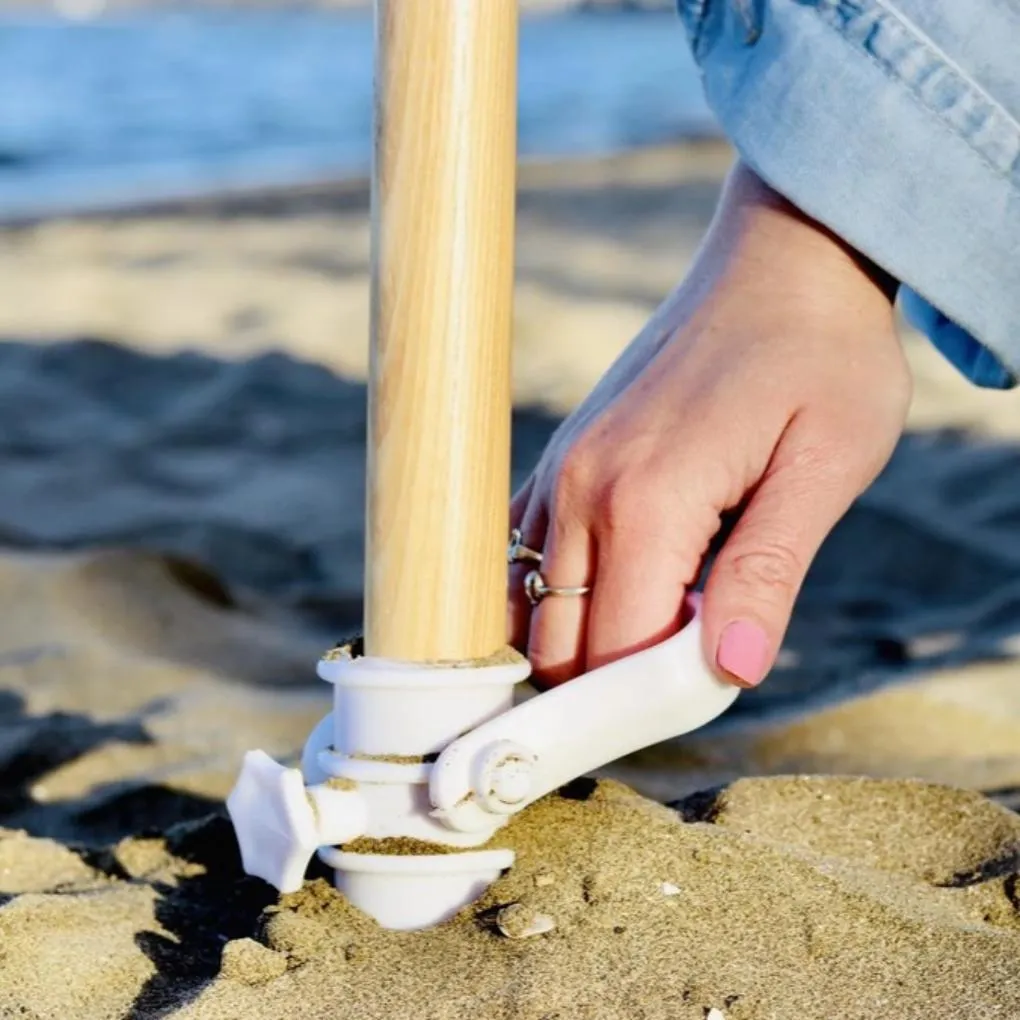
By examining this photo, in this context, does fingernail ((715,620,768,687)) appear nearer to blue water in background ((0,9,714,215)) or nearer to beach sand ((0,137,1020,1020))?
beach sand ((0,137,1020,1020))

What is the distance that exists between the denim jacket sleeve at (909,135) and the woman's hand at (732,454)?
7 cm

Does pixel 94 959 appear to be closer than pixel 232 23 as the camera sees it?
Yes

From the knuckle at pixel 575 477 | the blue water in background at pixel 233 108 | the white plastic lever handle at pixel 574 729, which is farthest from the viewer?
the blue water in background at pixel 233 108

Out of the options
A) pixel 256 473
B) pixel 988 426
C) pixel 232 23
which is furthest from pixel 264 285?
pixel 232 23

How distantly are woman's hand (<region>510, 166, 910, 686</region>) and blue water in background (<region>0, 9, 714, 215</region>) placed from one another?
338 cm

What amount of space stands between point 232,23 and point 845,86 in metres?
35.4

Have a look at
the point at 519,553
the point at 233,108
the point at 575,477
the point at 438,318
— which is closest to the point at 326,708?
the point at 519,553

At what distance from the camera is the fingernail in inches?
46.8

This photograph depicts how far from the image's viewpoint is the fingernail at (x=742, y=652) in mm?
1188

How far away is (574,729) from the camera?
119 cm

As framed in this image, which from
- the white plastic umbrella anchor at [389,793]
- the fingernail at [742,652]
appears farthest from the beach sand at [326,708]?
the fingernail at [742,652]

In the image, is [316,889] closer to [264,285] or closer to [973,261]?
[973,261]

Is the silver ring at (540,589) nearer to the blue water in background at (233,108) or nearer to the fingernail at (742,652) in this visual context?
the fingernail at (742,652)

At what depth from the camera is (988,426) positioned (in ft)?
12.1
